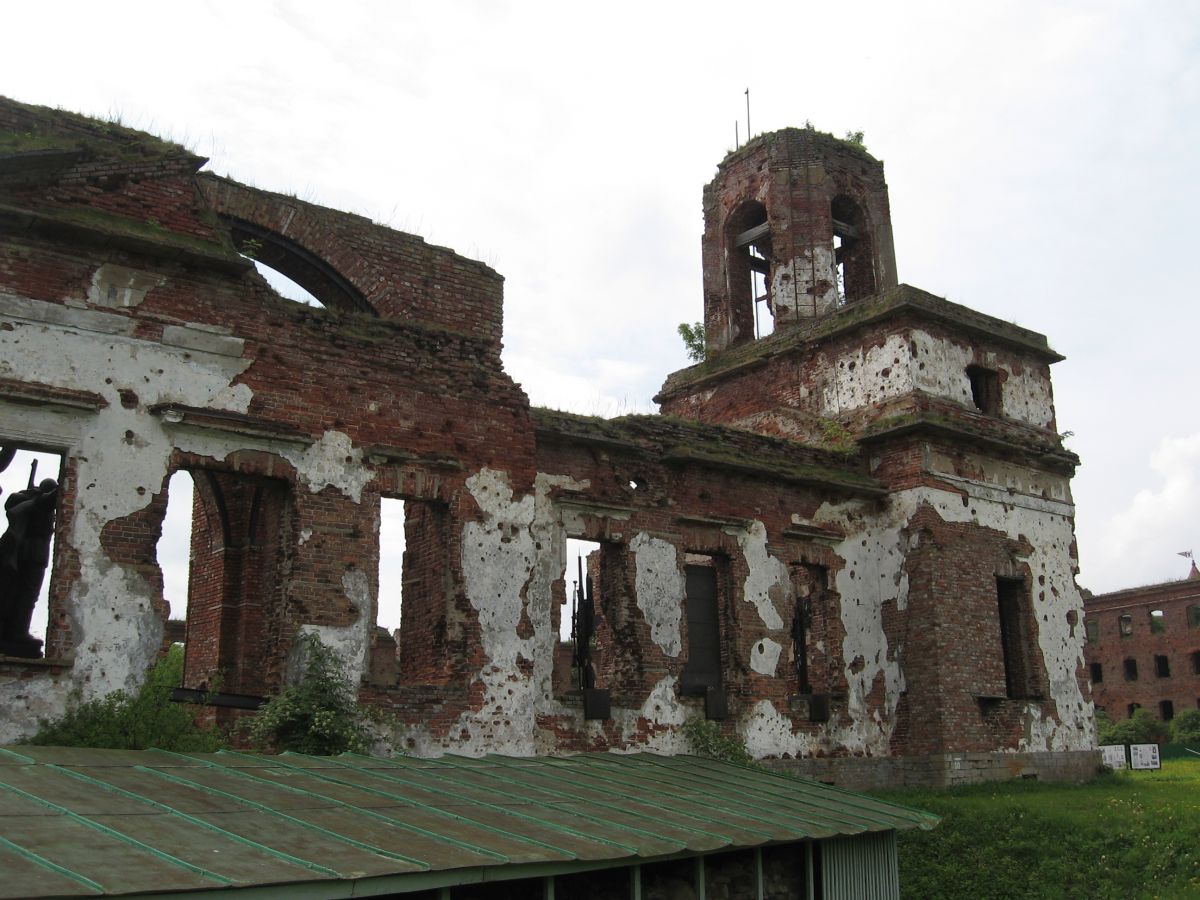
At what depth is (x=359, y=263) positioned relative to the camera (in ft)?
37.9

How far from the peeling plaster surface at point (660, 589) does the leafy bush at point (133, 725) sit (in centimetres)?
535

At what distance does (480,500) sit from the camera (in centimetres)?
1144

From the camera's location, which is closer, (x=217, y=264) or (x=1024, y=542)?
(x=217, y=264)

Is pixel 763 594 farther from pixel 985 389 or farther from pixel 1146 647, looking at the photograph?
pixel 1146 647

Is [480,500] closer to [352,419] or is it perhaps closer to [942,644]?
[352,419]

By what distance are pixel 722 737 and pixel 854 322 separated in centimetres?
646

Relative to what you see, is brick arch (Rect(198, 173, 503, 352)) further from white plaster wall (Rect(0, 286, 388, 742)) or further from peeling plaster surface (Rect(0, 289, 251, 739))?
peeling plaster surface (Rect(0, 289, 251, 739))

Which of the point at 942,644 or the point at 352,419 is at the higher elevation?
the point at 352,419

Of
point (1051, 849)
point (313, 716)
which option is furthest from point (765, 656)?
point (313, 716)

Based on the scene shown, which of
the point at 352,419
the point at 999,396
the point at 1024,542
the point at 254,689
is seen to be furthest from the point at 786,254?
the point at 254,689

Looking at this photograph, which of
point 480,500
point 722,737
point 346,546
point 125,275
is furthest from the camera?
point 722,737

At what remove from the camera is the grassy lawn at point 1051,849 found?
1131 cm

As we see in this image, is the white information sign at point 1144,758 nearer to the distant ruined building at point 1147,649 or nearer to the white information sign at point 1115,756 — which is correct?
the white information sign at point 1115,756

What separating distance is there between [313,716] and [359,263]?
447 centimetres
